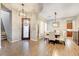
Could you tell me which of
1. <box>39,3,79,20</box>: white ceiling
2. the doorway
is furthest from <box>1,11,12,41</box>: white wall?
<box>39,3,79,20</box>: white ceiling

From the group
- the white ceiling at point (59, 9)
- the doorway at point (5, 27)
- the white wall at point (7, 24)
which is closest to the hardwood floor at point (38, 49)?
the doorway at point (5, 27)

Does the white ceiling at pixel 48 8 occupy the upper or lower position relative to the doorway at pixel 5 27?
upper

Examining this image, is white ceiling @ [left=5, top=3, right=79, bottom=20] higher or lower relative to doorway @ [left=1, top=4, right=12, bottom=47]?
higher

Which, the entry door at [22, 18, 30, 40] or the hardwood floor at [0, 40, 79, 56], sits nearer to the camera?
the hardwood floor at [0, 40, 79, 56]

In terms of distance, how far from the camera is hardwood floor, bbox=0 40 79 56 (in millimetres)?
2859

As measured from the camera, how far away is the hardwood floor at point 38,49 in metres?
2.86

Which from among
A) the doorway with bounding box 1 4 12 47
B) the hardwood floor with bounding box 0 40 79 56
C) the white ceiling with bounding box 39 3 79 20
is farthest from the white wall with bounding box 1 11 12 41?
the white ceiling with bounding box 39 3 79 20

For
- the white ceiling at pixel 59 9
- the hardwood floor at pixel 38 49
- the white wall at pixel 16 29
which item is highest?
the white ceiling at pixel 59 9

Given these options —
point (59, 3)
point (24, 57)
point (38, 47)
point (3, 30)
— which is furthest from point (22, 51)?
point (59, 3)

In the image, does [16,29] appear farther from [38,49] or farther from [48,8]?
[48,8]

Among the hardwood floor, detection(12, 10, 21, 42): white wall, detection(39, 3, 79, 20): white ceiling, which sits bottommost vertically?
the hardwood floor

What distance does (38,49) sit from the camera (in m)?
2.92

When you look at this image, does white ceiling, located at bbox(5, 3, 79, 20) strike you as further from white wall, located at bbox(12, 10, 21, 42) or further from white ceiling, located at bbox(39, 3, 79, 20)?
white wall, located at bbox(12, 10, 21, 42)

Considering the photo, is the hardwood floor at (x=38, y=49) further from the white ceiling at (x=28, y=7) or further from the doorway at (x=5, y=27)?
the white ceiling at (x=28, y=7)
